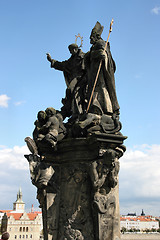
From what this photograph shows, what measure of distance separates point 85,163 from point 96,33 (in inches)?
118

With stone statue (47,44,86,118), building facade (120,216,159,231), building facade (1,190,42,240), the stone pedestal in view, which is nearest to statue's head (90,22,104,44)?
stone statue (47,44,86,118)

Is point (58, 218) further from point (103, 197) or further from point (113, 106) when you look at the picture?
point (113, 106)

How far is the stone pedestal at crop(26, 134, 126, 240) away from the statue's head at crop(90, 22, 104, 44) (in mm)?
2426

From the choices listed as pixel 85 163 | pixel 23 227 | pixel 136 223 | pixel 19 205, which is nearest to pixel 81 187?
pixel 85 163

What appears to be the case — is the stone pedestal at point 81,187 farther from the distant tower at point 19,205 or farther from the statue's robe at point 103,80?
the distant tower at point 19,205

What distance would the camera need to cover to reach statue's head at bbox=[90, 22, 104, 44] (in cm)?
629

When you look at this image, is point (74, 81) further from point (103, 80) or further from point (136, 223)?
point (136, 223)

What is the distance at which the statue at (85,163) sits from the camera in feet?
16.0

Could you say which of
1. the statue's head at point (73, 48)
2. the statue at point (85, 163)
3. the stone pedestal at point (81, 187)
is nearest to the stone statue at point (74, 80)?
the statue's head at point (73, 48)

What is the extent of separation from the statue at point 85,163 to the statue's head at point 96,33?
0.32 m

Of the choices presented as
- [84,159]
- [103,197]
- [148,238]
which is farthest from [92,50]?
[148,238]

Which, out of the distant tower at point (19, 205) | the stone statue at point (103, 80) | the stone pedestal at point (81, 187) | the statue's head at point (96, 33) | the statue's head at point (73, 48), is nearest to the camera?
the stone pedestal at point (81, 187)

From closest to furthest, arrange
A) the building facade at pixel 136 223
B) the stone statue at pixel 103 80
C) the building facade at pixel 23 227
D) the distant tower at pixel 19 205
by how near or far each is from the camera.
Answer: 1. the stone statue at pixel 103 80
2. the building facade at pixel 23 227
3. the building facade at pixel 136 223
4. the distant tower at pixel 19 205

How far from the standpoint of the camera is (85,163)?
5.22 meters
